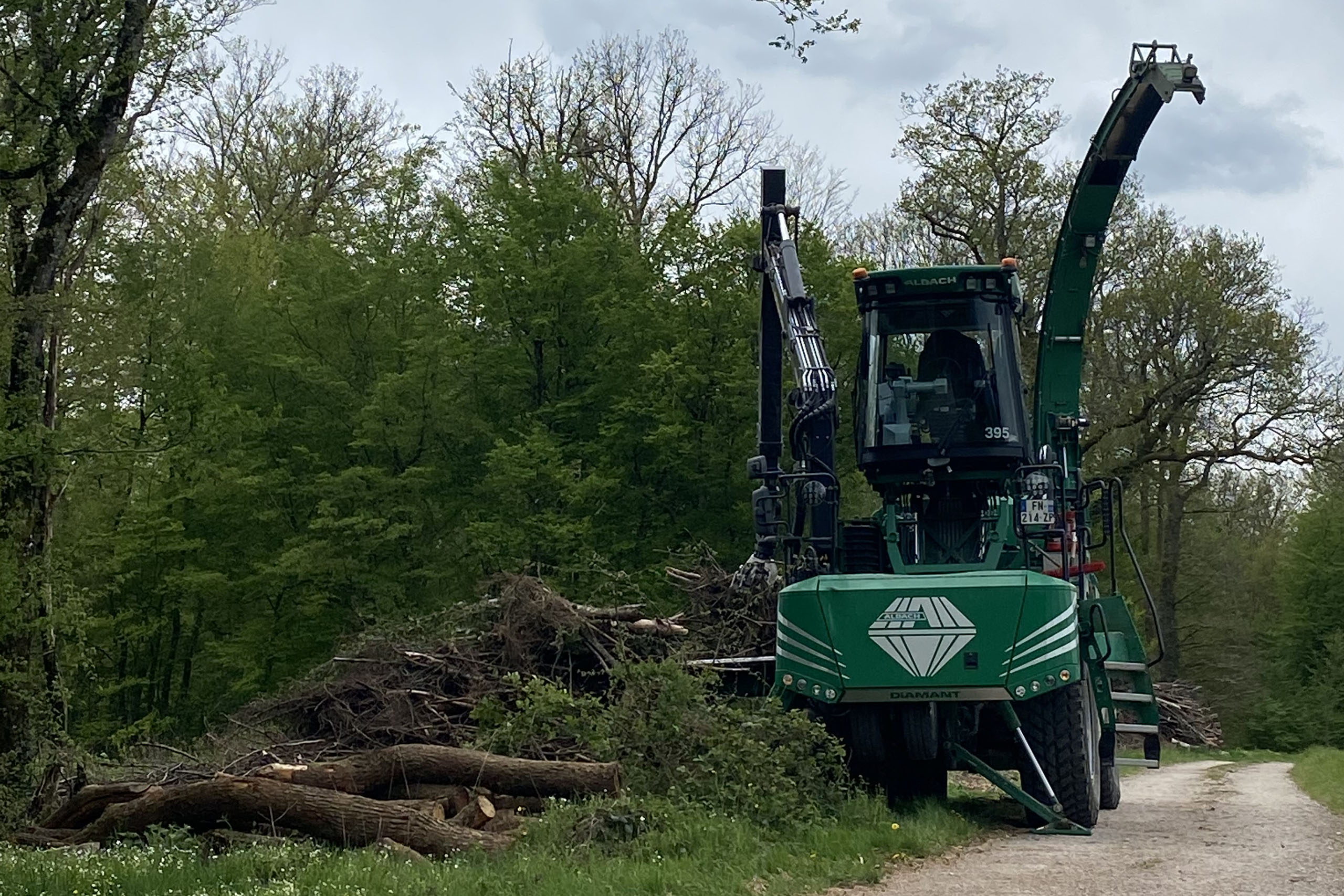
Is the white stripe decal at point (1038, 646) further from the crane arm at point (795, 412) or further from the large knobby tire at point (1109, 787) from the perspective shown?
the large knobby tire at point (1109, 787)

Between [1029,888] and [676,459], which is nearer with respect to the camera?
[1029,888]

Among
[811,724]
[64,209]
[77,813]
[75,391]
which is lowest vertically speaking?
[77,813]

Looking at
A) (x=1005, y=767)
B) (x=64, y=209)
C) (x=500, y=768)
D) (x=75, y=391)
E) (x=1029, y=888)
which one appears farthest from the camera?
(x=75, y=391)

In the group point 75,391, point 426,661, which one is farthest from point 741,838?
point 75,391

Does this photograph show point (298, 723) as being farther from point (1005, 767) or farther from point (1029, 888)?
point (1029, 888)

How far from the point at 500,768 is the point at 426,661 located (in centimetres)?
433

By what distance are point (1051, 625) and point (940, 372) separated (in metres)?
3.05

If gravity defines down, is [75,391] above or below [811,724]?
above

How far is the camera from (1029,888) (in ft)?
28.5

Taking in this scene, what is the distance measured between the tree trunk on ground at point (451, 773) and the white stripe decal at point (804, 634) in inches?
65.9

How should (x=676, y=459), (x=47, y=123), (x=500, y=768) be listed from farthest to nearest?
(x=676, y=459) < (x=47, y=123) < (x=500, y=768)

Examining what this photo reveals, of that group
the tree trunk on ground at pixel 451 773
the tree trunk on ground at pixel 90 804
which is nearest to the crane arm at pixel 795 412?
the tree trunk on ground at pixel 451 773

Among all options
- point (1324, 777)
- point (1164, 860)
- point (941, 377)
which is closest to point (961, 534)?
point (941, 377)

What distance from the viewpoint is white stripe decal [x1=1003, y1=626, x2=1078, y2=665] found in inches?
431
